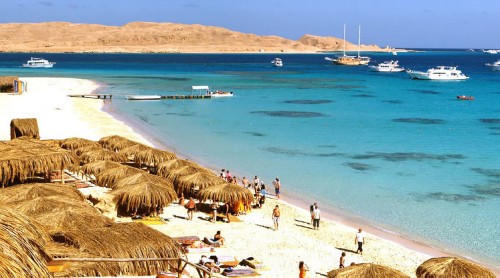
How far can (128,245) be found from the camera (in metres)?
11.2

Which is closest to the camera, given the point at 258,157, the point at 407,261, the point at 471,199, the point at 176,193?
the point at 407,261

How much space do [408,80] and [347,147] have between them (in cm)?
6713

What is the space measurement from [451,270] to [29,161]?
39.1 feet

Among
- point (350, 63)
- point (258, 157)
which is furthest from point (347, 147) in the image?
point (350, 63)

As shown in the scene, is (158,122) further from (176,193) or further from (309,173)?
(176,193)

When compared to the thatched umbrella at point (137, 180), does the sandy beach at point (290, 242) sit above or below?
below

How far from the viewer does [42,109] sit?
45812 mm

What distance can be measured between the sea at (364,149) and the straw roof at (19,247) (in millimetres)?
14807

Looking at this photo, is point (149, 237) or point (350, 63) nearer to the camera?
point (149, 237)

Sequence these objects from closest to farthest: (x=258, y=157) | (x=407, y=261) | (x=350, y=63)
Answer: (x=407, y=261)
(x=258, y=157)
(x=350, y=63)

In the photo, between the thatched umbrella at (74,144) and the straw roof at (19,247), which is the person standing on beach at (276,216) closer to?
the thatched umbrella at (74,144)

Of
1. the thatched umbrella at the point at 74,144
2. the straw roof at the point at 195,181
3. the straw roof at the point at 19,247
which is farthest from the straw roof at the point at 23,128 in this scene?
the straw roof at the point at 19,247

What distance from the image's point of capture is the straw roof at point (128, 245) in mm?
10836

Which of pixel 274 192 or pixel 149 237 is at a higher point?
pixel 149 237
